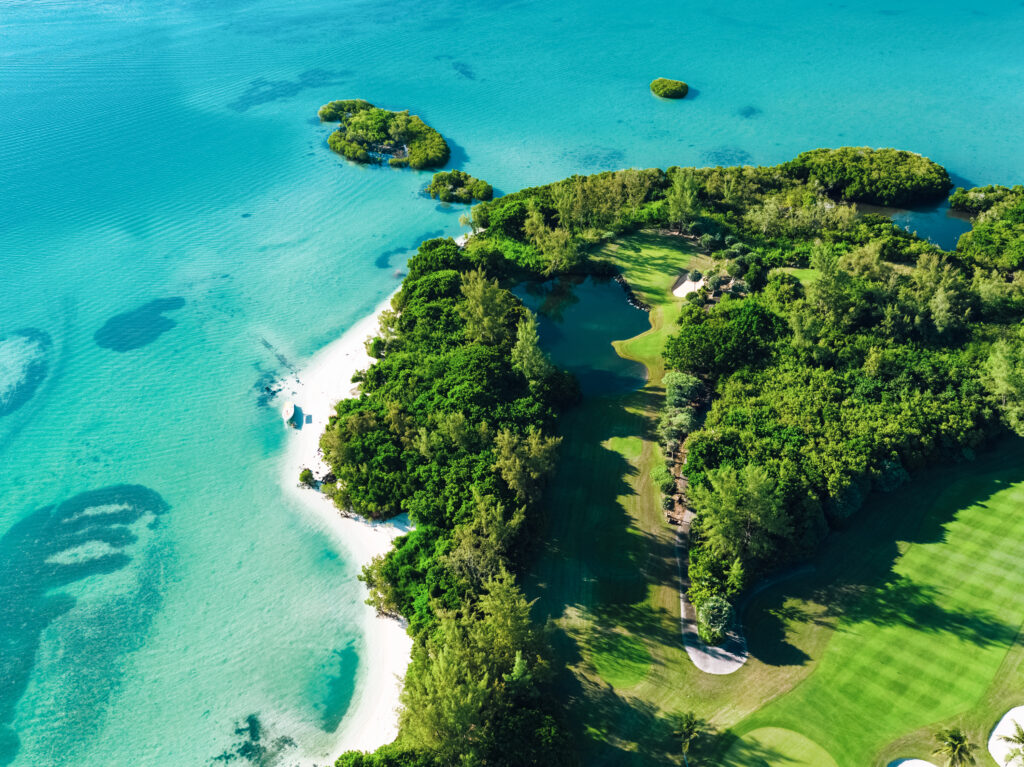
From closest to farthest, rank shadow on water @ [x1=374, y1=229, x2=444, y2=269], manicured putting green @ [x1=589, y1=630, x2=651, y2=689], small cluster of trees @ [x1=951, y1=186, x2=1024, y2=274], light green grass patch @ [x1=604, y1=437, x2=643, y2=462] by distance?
manicured putting green @ [x1=589, y1=630, x2=651, y2=689], light green grass patch @ [x1=604, y1=437, x2=643, y2=462], small cluster of trees @ [x1=951, y1=186, x2=1024, y2=274], shadow on water @ [x1=374, y1=229, x2=444, y2=269]

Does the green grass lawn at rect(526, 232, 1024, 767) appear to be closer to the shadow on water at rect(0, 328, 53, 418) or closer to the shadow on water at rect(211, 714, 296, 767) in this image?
the shadow on water at rect(211, 714, 296, 767)

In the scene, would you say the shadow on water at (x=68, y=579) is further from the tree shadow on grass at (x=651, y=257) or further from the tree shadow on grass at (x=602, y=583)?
the tree shadow on grass at (x=651, y=257)

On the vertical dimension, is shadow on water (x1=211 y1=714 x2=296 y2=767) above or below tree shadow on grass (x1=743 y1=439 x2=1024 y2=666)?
below

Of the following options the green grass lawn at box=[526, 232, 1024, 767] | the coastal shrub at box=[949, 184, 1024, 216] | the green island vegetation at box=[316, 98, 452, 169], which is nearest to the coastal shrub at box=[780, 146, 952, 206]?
the coastal shrub at box=[949, 184, 1024, 216]

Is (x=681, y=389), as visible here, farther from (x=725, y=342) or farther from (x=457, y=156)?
(x=457, y=156)

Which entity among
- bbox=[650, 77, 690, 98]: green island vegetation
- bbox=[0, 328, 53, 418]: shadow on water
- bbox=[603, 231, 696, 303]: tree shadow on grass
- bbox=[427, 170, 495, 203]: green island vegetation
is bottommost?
bbox=[0, 328, 53, 418]: shadow on water

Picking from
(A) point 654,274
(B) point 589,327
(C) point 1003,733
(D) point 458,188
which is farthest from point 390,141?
(C) point 1003,733
